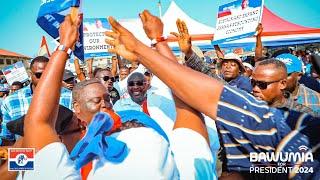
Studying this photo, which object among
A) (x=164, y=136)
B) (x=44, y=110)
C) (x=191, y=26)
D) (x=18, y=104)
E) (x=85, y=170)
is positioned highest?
(x=191, y=26)

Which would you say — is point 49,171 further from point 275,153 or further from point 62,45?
point 275,153

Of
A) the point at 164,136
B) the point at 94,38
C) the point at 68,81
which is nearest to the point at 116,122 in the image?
the point at 164,136

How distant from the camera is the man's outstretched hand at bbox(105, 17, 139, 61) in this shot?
1.50 metres

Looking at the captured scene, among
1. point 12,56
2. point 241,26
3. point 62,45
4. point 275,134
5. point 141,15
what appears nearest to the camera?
point 275,134

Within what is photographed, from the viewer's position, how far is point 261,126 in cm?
133

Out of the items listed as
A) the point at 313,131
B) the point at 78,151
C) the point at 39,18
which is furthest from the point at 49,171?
the point at 39,18

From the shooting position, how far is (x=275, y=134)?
1.33 metres

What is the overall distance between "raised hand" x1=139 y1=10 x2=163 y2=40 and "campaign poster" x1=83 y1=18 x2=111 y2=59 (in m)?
5.67

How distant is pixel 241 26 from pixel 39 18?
3.92 meters

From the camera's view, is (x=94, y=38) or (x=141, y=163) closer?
(x=141, y=163)

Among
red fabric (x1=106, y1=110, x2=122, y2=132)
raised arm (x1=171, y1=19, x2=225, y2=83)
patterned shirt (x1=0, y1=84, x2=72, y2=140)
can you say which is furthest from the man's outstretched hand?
patterned shirt (x1=0, y1=84, x2=72, y2=140)

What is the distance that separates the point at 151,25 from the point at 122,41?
0.97 feet

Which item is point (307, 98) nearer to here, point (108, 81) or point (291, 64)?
point (291, 64)

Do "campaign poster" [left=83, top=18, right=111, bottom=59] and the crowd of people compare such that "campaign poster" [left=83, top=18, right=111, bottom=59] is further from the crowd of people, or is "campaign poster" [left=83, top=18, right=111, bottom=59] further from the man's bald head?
the crowd of people
